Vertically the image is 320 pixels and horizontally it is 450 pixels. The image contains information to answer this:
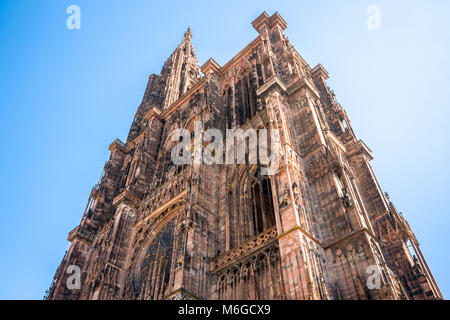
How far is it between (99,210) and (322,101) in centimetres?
1567

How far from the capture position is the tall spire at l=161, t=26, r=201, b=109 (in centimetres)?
3544

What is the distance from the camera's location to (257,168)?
52.4ft

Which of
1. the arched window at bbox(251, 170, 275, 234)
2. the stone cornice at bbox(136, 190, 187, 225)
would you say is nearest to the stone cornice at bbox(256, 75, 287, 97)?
the arched window at bbox(251, 170, 275, 234)

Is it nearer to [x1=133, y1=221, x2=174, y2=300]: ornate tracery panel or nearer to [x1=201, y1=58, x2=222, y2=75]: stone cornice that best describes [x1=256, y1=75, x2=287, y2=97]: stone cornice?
[x1=133, y1=221, x2=174, y2=300]: ornate tracery panel

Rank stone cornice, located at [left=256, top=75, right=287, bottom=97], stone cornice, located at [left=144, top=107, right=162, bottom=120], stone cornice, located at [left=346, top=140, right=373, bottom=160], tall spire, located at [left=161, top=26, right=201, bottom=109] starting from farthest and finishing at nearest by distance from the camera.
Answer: tall spire, located at [left=161, top=26, right=201, bottom=109], stone cornice, located at [left=144, top=107, right=162, bottom=120], stone cornice, located at [left=346, top=140, right=373, bottom=160], stone cornice, located at [left=256, top=75, right=287, bottom=97]

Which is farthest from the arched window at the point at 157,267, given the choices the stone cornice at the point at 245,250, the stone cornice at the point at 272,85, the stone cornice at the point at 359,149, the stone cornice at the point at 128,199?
the stone cornice at the point at 359,149

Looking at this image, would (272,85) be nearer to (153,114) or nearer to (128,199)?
A: (128,199)

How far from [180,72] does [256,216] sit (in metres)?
27.7

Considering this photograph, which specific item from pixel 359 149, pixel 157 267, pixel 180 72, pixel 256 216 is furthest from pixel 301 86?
pixel 180 72

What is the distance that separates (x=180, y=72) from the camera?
39.2 metres

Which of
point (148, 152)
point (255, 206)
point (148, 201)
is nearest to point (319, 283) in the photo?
point (255, 206)

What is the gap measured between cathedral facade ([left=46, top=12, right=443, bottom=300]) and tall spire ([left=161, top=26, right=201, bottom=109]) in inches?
340
